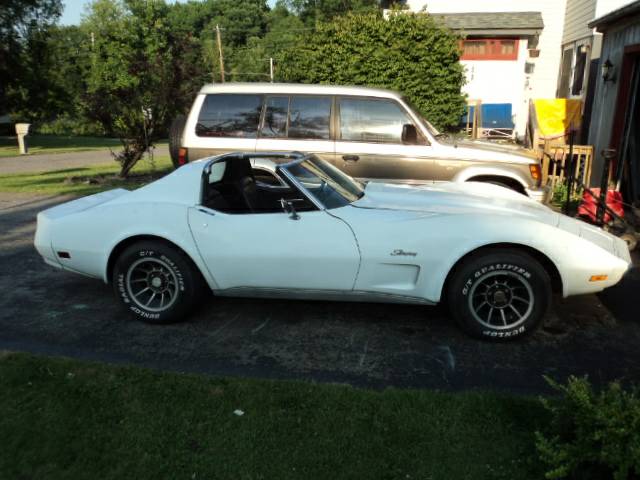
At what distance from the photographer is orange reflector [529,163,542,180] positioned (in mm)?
6793

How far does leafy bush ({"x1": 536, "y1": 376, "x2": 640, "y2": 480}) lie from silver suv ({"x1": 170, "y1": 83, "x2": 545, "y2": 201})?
4.55 metres

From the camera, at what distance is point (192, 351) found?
395 centimetres

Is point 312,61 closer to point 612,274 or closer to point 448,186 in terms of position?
point 448,186

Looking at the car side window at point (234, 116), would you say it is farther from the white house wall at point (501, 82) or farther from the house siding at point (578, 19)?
the white house wall at point (501, 82)

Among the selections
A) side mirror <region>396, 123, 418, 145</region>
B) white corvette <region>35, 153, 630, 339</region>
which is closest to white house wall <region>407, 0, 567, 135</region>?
side mirror <region>396, 123, 418, 145</region>

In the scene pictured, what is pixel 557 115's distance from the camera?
1334 cm

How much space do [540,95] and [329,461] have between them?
1959 centimetres

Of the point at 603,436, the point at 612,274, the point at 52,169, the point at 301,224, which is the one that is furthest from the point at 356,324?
the point at 52,169

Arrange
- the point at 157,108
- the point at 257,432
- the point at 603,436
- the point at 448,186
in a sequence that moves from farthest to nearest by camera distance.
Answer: the point at 157,108 < the point at 448,186 < the point at 257,432 < the point at 603,436

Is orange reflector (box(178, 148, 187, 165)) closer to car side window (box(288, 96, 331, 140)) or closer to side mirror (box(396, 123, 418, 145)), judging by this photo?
car side window (box(288, 96, 331, 140))

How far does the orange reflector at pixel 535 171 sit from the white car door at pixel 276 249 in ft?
12.4

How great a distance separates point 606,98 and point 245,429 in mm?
10653

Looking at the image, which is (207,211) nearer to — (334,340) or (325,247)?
(325,247)

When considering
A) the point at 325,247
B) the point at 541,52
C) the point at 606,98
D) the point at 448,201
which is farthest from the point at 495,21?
the point at 325,247
